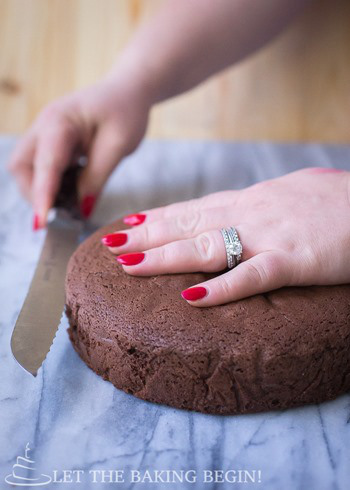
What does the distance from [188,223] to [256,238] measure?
0.58 ft

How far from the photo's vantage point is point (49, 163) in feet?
5.98

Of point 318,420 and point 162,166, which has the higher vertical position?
point 162,166

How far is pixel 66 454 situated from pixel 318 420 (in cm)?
47

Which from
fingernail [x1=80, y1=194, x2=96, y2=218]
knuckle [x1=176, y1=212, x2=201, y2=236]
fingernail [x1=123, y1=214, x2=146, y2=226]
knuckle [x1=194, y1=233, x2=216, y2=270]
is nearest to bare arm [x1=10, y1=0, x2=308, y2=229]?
fingernail [x1=80, y1=194, x2=96, y2=218]

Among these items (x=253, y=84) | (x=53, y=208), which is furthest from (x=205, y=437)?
(x=253, y=84)

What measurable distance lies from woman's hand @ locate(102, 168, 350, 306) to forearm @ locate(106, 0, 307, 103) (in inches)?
25.3

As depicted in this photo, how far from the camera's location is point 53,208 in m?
1.87

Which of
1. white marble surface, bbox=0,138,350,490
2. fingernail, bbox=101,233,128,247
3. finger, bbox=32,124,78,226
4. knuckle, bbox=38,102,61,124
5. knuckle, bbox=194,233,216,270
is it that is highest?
knuckle, bbox=38,102,61,124

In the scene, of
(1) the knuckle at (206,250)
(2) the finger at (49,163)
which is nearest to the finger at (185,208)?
(1) the knuckle at (206,250)

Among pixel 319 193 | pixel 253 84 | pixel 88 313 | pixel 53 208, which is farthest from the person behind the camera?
pixel 253 84

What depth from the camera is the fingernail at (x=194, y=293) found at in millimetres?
1232

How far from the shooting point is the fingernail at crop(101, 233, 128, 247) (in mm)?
1405

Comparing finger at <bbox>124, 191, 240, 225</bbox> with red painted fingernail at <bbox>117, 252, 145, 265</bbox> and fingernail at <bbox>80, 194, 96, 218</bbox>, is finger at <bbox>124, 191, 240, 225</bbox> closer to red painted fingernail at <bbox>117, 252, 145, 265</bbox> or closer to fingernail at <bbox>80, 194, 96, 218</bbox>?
red painted fingernail at <bbox>117, 252, 145, 265</bbox>

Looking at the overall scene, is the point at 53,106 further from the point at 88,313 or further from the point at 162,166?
the point at 88,313
